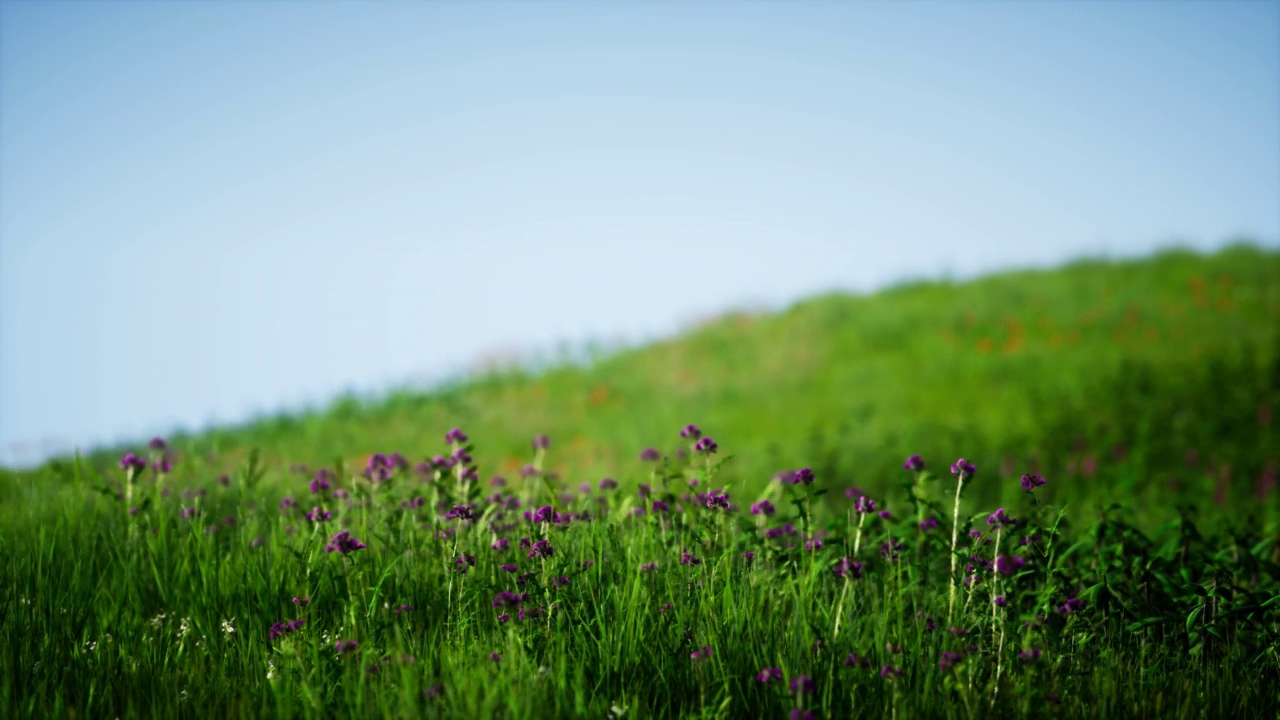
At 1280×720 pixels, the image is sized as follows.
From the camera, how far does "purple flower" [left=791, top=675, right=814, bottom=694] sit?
2.50 m

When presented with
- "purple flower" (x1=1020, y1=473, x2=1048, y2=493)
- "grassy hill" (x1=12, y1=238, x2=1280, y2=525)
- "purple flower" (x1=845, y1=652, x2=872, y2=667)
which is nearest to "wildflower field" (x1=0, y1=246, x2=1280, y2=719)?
"purple flower" (x1=845, y1=652, x2=872, y2=667)

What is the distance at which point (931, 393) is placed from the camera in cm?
1274

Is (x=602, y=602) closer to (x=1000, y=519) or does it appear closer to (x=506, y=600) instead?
(x=506, y=600)

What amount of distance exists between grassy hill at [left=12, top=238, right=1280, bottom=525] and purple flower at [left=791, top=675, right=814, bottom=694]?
584cm

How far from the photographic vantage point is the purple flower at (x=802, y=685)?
250 centimetres

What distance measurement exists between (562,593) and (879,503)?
187 centimetres

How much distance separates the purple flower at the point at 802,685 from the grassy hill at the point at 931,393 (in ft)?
19.2

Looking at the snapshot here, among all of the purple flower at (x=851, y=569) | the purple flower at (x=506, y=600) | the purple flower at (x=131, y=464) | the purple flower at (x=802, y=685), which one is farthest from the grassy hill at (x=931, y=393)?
the purple flower at (x=802, y=685)

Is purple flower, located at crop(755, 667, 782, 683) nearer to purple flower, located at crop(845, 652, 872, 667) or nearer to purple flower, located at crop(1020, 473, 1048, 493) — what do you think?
purple flower, located at crop(845, 652, 872, 667)

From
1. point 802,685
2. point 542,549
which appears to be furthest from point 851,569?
point 542,549

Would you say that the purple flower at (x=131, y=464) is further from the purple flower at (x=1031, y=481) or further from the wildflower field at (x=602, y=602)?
the purple flower at (x=1031, y=481)

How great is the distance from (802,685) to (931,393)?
429 inches

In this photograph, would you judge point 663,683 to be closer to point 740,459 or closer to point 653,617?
point 653,617

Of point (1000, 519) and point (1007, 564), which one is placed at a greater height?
point (1000, 519)
